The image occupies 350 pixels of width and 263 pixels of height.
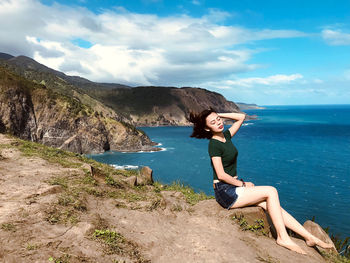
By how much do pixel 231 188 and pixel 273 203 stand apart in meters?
1.04

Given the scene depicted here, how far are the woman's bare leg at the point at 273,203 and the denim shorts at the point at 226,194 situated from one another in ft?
0.60

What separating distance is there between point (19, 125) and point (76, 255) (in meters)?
66.8

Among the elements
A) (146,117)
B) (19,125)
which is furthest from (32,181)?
(146,117)

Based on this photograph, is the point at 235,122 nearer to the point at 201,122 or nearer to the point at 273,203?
the point at 201,122

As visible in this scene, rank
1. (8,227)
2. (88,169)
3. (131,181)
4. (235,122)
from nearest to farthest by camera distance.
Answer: (8,227) → (235,122) → (131,181) → (88,169)

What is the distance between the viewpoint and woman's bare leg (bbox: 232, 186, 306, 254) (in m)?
5.75

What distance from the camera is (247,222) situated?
646cm

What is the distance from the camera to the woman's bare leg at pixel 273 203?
575 centimetres

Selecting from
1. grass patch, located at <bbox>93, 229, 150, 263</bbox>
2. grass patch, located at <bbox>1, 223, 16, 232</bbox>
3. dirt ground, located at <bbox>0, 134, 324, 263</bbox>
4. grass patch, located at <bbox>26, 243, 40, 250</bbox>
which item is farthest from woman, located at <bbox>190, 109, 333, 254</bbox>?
grass patch, located at <bbox>1, 223, 16, 232</bbox>

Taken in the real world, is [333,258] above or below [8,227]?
below

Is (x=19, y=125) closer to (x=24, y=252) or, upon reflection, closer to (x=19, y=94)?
(x=19, y=94)

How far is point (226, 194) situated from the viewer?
6.54 meters

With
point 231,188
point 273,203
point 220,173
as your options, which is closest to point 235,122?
point 220,173

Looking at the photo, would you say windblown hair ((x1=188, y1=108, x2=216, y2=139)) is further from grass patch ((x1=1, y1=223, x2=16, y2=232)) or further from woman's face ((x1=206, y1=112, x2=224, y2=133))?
grass patch ((x1=1, y1=223, x2=16, y2=232))
